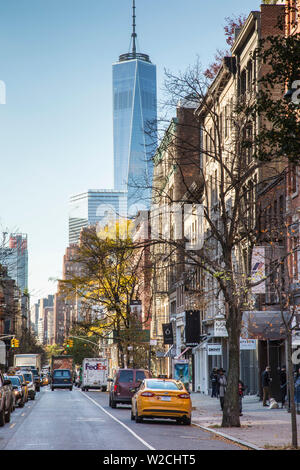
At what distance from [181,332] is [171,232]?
10.8m

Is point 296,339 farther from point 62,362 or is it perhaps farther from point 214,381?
point 62,362

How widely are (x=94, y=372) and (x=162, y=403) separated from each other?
4976cm

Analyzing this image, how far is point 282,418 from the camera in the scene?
29172 millimetres

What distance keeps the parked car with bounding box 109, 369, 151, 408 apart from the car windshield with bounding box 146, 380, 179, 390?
969 centimetres

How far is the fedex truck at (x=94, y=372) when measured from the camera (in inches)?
2931

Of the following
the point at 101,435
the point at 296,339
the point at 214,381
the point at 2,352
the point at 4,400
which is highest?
the point at 296,339

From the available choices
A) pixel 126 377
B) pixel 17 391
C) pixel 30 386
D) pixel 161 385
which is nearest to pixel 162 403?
pixel 161 385

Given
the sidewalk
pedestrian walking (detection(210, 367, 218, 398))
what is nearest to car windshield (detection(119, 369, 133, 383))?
the sidewalk

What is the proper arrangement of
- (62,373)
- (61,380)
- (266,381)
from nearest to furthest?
(266,381) → (61,380) → (62,373)

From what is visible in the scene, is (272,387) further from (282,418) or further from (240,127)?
(240,127)

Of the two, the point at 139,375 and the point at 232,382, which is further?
the point at 139,375

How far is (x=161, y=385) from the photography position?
89.9 ft

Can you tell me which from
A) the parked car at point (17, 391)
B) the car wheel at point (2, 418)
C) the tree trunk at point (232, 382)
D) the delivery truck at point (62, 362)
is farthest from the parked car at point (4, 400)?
the delivery truck at point (62, 362)

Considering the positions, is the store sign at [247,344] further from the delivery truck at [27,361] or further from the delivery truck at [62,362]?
the delivery truck at [62,362]
